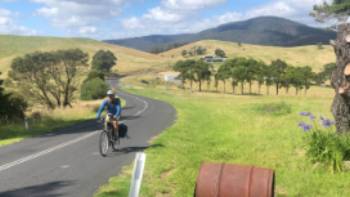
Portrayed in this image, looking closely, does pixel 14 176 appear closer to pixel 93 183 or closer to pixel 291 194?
pixel 93 183

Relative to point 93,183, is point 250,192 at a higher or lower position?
higher

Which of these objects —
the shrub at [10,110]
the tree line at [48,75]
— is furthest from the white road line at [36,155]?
the tree line at [48,75]

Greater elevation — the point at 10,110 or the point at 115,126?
the point at 115,126

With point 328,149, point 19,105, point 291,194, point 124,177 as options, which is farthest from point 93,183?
point 19,105

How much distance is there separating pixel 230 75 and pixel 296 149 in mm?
94049

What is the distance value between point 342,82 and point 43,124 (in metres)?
24.1

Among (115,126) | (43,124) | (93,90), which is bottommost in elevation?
(93,90)

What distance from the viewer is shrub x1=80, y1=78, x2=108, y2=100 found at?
68688 millimetres

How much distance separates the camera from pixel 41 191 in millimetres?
10391

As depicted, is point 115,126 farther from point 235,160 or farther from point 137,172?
point 137,172

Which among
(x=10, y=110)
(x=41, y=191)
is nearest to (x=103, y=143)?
(x=41, y=191)

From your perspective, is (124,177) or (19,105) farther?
(19,105)

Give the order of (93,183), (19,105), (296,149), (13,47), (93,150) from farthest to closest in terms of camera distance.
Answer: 1. (13,47)
2. (19,105)
3. (93,150)
4. (296,149)
5. (93,183)

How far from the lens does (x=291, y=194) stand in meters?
9.50
